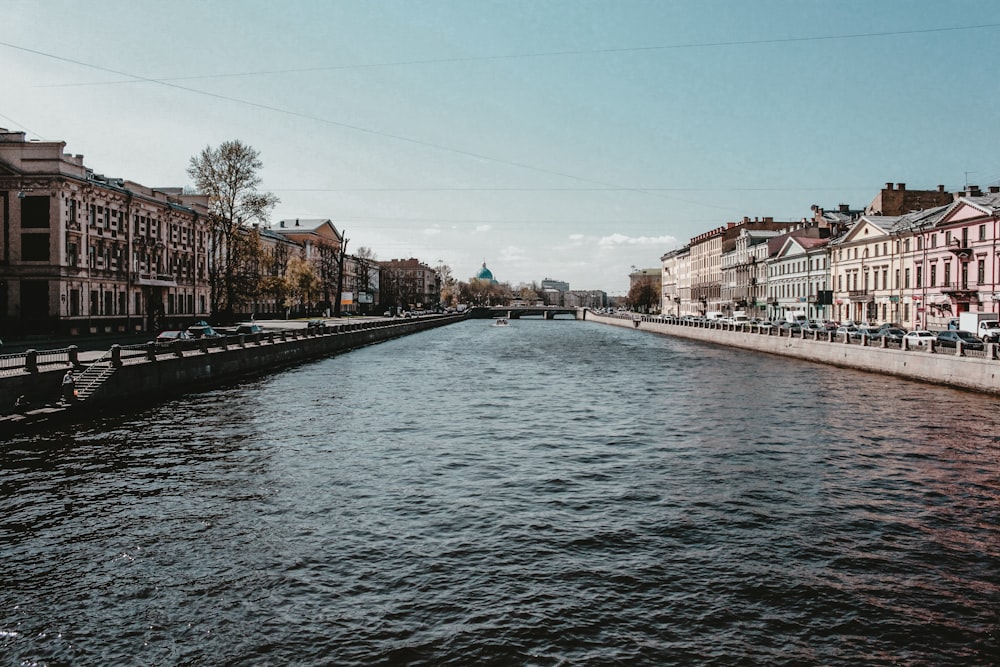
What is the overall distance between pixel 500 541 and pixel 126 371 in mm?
21521

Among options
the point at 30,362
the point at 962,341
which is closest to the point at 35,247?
the point at 30,362

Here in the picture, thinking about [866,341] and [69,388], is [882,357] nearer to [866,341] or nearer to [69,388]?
[866,341]

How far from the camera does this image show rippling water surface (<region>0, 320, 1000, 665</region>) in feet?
31.2

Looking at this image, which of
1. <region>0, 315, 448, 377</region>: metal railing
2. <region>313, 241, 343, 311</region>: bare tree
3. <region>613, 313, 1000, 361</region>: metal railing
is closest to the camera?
<region>0, 315, 448, 377</region>: metal railing

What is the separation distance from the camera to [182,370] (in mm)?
34375

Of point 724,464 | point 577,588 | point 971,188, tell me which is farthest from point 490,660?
point 971,188

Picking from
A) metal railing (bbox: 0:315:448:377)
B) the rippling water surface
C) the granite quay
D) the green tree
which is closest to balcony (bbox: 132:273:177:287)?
metal railing (bbox: 0:315:448:377)

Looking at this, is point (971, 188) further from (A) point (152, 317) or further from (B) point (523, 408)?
(A) point (152, 317)

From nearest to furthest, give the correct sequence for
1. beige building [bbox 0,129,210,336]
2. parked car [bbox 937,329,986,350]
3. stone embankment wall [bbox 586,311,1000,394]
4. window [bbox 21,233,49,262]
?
1. stone embankment wall [bbox 586,311,1000,394]
2. parked car [bbox 937,329,986,350]
3. beige building [bbox 0,129,210,336]
4. window [bbox 21,233,49,262]

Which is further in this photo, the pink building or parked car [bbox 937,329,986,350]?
the pink building

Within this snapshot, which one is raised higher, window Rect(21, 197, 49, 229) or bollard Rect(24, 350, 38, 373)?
window Rect(21, 197, 49, 229)

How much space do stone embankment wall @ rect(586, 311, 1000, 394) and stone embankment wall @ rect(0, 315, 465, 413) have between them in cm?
3601

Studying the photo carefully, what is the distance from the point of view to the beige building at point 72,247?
51.7m

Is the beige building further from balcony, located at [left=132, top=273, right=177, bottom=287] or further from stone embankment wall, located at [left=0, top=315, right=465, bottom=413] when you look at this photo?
stone embankment wall, located at [left=0, top=315, right=465, bottom=413]
